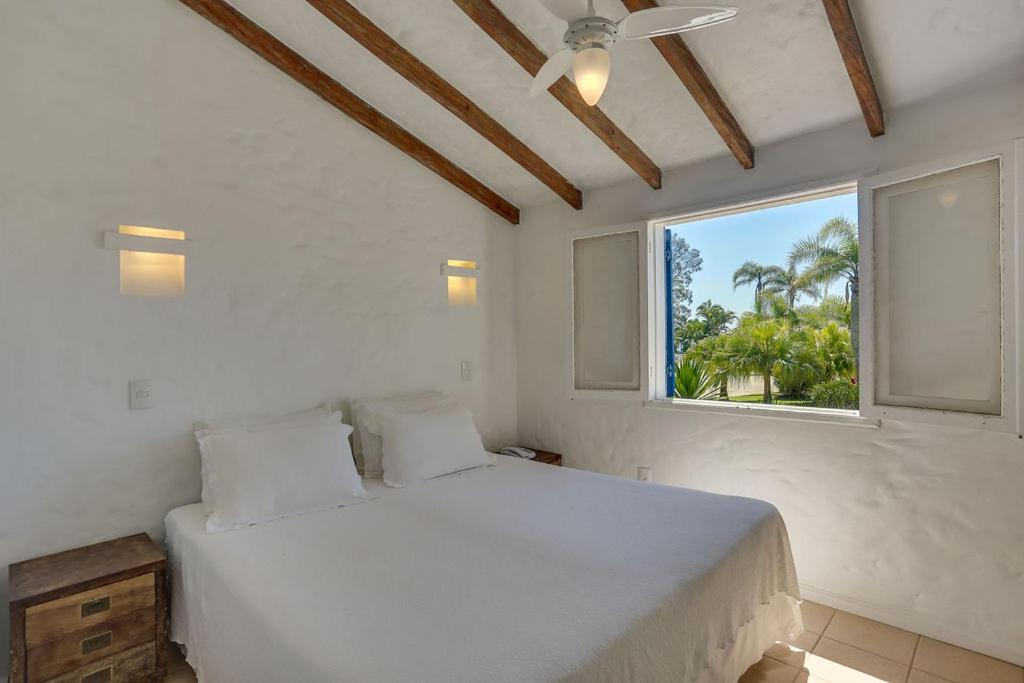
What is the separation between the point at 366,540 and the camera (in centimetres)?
191

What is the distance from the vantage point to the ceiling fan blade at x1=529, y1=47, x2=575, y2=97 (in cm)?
191

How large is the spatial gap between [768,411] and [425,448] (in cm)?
193

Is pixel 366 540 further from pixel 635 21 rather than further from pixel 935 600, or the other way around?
pixel 935 600

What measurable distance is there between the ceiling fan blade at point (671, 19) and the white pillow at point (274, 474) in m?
2.13

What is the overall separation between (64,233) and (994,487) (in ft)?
13.4

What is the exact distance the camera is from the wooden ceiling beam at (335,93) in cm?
250

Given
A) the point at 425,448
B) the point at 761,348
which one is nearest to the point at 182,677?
the point at 425,448

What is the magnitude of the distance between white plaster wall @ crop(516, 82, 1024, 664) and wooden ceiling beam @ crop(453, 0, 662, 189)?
0.27m

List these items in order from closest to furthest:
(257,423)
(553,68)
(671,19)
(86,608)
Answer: (671,19), (86,608), (553,68), (257,423)

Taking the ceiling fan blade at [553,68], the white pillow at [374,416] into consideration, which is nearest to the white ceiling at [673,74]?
the ceiling fan blade at [553,68]

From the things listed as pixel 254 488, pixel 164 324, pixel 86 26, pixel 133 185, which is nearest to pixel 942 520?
pixel 254 488

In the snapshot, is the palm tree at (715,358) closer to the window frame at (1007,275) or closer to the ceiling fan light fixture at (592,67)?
the window frame at (1007,275)

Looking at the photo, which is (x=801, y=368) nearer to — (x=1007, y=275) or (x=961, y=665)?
(x=1007, y=275)

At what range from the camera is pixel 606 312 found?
3.54m
